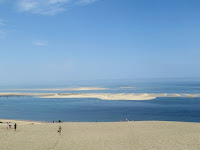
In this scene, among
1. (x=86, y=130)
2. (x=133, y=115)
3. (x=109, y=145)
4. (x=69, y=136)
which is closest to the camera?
(x=109, y=145)

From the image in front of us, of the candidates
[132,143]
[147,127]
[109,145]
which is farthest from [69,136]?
[147,127]

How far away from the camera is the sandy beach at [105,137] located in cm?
2008

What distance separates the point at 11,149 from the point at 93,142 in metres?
8.24

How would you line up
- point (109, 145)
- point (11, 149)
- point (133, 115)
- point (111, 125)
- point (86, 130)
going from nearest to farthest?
point (11, 149) → point (109, 145) → point (86, 130) → point (111, 125) → point (133, 115)

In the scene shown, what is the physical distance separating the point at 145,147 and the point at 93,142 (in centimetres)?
559

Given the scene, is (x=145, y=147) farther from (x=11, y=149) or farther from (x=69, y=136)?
(x=11, y=149)

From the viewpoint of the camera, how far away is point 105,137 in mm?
23734

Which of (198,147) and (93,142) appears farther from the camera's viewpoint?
(93,142)

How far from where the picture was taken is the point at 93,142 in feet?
71.2

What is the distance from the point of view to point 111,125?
30828mm

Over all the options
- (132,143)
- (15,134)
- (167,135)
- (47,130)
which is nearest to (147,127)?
(167,135)

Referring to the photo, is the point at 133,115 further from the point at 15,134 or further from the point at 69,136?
the point at 15,134

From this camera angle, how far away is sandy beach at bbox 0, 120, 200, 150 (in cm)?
2008

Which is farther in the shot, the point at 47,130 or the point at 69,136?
the point at 47,130
